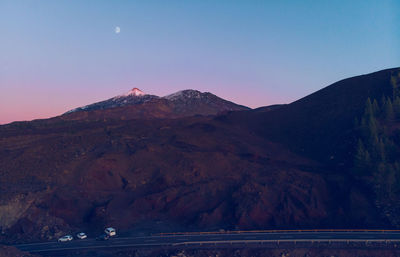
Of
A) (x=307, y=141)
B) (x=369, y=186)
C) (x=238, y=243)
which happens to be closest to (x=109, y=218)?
(x=238, y=243)

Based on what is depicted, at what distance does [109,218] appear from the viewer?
51969 mm

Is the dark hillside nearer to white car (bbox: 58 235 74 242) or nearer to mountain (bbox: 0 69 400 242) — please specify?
mountain (bbox: 0 69 400 242)

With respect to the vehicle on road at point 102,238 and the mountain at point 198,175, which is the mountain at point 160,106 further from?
the vehicle on road at point 102,238

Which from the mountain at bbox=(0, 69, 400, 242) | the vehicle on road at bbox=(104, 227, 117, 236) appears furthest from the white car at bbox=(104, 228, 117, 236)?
the mountain at bbox=(0, 69, 400, 242)

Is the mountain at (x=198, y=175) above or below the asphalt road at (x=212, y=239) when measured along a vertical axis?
above

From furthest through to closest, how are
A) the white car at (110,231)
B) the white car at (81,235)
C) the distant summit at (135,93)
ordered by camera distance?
the distant summit at (135,93) < the white car at (81,235) < the white car at (110,231)

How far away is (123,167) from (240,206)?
90.5 ft

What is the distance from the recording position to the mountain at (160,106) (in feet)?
448

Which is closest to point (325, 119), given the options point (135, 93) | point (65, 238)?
point (65, 238)

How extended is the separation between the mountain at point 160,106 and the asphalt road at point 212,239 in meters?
88.1

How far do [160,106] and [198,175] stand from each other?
95.4 meters

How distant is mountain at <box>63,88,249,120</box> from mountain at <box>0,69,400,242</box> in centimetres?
3900

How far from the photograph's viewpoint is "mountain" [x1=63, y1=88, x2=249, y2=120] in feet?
448

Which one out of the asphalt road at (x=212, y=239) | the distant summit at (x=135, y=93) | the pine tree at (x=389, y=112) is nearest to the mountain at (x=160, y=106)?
the distant summit at (x=135, y=93)
